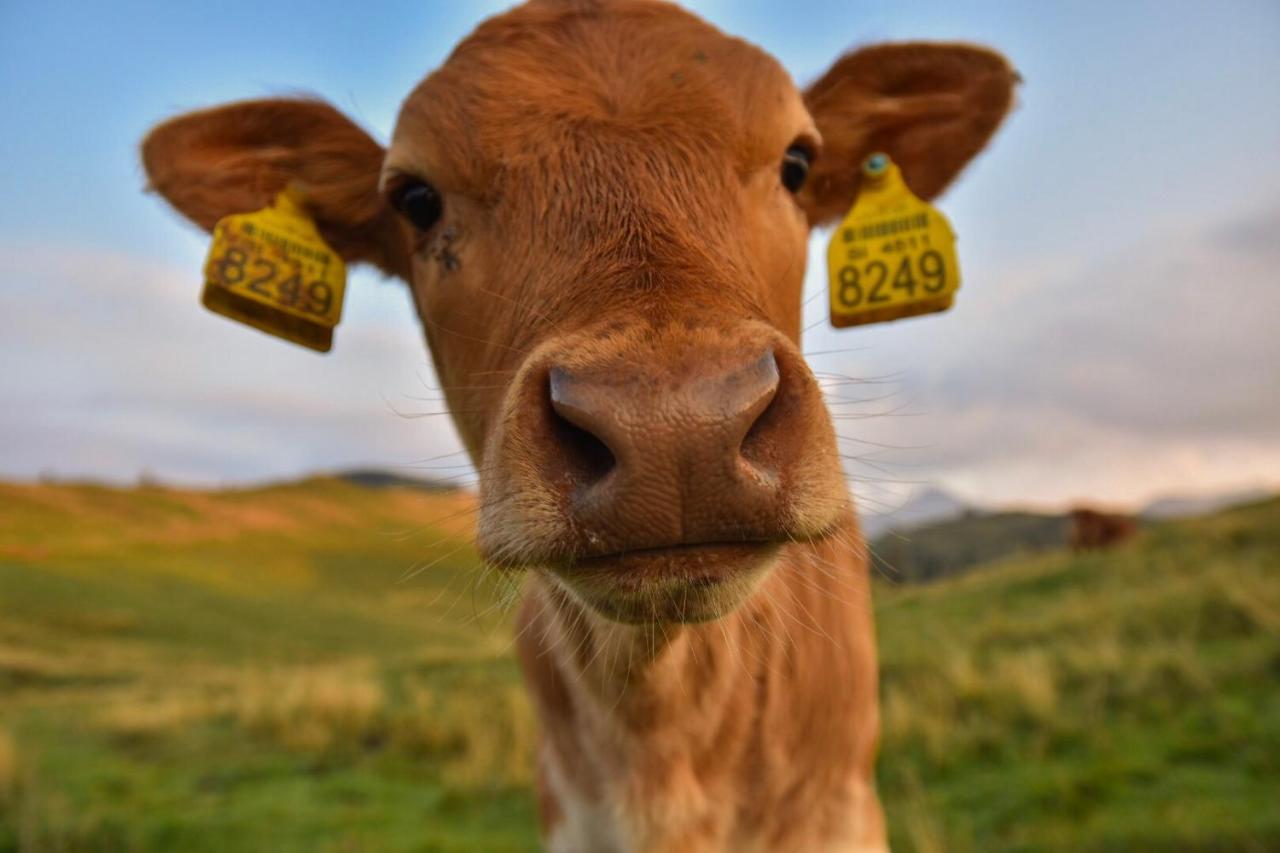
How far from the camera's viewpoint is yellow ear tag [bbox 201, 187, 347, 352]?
3.17 metres

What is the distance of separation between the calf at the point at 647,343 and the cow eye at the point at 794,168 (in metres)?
0.01

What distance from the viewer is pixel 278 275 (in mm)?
3277

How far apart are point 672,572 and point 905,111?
9.87 ft

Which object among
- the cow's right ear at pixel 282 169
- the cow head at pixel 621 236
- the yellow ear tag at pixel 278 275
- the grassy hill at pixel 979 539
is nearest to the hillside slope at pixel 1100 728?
the cow head at pixel 621 236

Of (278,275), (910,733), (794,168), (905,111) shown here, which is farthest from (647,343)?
(910,733)

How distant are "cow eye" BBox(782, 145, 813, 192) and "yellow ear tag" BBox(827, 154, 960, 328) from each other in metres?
0.39

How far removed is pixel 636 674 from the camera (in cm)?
280

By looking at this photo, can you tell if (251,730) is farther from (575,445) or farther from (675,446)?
(675,446)

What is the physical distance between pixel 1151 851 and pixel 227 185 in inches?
228

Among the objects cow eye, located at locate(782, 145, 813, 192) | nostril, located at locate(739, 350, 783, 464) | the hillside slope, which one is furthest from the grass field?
cow eye, located at locate(782, 145, 813, 192)

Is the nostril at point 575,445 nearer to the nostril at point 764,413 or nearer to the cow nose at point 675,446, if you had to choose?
the cow nose at point 675,446

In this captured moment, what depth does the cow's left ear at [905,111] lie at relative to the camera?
365 cm

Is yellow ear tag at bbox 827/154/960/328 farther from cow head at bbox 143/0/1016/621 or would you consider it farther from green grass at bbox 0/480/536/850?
green grass at bbox 0/480/536/850

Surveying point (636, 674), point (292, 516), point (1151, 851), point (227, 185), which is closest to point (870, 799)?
point (636, 674)
